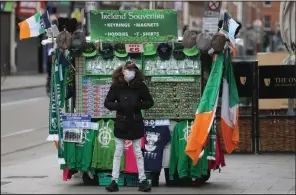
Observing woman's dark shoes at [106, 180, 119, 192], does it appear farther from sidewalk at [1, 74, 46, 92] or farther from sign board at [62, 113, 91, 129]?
sidewalk at [1, 74, 46, 92]

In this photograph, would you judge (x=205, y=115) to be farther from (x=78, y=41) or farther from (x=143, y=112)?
(x=78, y=41)

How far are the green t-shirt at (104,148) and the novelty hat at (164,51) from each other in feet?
3.64

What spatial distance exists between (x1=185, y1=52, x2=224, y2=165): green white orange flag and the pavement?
22.2 inches

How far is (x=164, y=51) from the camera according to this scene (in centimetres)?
1067

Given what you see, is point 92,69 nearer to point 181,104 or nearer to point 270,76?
point 181,104

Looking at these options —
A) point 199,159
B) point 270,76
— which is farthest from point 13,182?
point 270,76

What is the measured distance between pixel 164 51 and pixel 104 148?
1.51 metres

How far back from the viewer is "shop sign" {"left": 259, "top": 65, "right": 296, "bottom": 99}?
14.1m

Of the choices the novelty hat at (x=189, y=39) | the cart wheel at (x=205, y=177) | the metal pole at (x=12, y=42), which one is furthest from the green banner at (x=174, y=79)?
the metal pole at (x=12, y=42)

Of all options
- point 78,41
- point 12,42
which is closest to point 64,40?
point 78,41

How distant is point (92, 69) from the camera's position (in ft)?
35.8

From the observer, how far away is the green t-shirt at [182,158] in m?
10.5

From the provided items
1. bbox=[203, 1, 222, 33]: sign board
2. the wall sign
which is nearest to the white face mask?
the wall sign

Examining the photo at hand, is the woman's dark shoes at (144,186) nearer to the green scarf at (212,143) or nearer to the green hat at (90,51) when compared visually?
the green scarf at (212,143)
